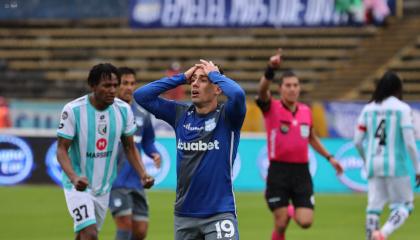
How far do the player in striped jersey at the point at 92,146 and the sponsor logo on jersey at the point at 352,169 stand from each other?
12.0m

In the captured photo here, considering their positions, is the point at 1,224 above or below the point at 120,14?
below

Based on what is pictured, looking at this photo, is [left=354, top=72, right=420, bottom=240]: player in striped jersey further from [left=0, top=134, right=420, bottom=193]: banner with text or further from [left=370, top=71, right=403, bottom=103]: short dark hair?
[left=0, top=134, right=420, bottom=193]: banner with text

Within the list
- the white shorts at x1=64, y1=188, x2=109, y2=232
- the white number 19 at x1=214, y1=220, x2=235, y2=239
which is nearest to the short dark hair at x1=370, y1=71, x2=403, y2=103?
the white shorts at x1=64, y1=188, x2=109, y2=232

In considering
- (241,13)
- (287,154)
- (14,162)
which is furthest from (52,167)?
(241,13)

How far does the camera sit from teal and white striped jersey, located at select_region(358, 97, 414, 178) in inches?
470

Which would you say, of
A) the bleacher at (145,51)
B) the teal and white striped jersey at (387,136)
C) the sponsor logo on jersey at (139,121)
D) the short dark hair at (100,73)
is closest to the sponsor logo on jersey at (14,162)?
the bleacher at (145,51)

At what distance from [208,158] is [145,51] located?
1017 inches

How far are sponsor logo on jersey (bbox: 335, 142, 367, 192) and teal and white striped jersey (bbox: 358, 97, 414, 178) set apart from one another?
945cm

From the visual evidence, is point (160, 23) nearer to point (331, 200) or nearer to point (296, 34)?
point (296, 34)

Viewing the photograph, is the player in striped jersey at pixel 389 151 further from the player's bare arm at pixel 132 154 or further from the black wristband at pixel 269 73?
the player's bare arm at pixel 132 154

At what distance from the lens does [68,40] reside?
35.6m

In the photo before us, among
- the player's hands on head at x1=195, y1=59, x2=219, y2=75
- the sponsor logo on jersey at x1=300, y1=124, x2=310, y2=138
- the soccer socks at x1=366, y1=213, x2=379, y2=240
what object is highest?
the player's hands on head at x1=195, y1=59, x2=219, y2=75

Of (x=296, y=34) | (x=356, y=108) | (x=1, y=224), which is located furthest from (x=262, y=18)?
(x=1, y=224)

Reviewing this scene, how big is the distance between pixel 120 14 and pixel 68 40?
333 centimetres
